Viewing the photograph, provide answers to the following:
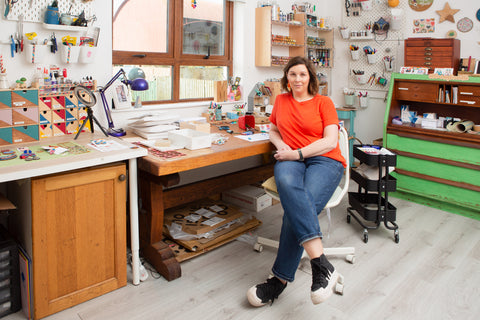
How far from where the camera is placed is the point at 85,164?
82.7 inches

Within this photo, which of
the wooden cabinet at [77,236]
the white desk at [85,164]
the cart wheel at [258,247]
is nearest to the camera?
the white desk at [85,164]

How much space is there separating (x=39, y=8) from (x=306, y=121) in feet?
5.90

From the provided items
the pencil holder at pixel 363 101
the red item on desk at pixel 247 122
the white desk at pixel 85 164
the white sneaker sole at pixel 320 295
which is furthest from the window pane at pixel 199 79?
the white sneaker sole at pixel 320 295

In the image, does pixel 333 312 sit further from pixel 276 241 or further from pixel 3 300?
pixel 3 300

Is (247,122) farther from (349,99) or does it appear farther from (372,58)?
(372,58)

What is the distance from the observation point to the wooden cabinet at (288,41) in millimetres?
4012

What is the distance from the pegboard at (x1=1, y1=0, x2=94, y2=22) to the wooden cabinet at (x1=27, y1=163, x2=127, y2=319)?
110cm

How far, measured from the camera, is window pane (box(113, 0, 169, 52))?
3.25 meters

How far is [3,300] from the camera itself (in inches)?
84.4

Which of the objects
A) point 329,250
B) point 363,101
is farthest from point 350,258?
point 363,101

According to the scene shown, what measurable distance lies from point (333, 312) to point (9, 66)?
7.71 ft

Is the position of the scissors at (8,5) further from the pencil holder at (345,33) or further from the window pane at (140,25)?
the pencil holder at (345,33)

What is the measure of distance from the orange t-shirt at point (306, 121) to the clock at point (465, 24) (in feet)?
7.26

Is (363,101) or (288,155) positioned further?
(363,101)
